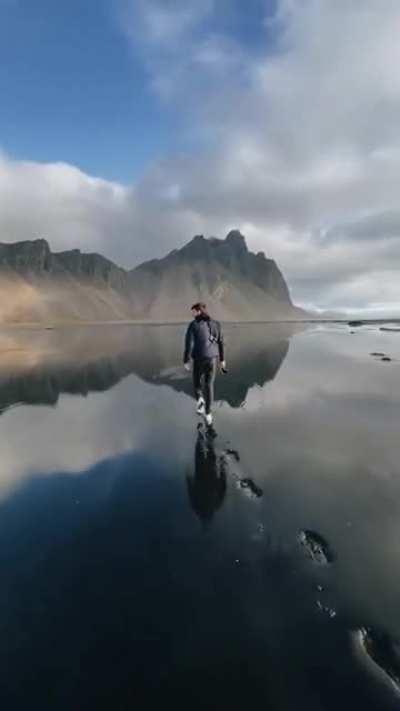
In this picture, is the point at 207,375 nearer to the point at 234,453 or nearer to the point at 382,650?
the point at 234,453

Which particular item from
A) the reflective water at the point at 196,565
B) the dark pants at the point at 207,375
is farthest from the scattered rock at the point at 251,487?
the dark pants at the point at 207,375

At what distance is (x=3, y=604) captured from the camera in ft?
16.9

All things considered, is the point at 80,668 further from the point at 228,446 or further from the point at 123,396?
the point at 123,396

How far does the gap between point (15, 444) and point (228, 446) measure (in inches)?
222

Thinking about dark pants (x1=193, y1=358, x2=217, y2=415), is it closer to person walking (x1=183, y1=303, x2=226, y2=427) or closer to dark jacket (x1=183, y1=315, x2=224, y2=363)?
person walking (x1=183, y1=303, x2=226, y2=427)

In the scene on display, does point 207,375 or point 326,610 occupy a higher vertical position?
point 207,375

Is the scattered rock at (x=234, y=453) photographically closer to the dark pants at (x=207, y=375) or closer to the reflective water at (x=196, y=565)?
the reflective water at (x=196, y=565)

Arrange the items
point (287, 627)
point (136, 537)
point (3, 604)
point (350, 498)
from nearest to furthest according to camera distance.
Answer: point (287, 627), point (3, 604), point (136, 537), point (350, 498)

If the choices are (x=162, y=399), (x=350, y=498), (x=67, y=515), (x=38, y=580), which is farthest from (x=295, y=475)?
(x=162, y=399)

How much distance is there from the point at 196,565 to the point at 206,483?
3.10 meters

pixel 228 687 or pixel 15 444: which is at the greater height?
pixel 228 687

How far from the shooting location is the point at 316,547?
6.35 metres

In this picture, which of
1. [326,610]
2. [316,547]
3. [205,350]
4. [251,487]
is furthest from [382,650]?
[205,350]

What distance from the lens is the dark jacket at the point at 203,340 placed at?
1355 cm
